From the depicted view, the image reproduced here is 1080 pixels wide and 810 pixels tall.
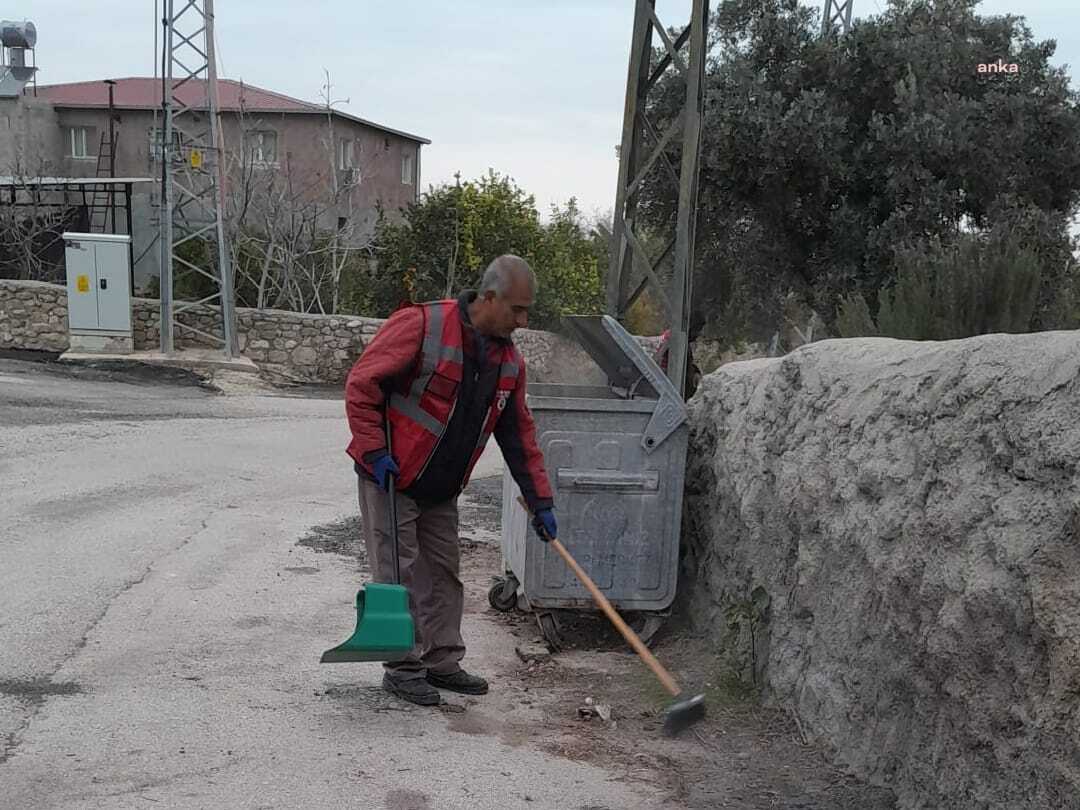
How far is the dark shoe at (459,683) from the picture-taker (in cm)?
494

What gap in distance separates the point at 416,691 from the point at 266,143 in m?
32.7

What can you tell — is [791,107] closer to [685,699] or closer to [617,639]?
[617,639]

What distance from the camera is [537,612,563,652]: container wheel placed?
5.72 m

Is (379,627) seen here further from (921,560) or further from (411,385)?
(921,560)

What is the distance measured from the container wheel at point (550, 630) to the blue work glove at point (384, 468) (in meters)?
1.59

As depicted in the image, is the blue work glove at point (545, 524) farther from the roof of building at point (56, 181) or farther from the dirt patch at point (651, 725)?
the roof of building at point (56, 181)

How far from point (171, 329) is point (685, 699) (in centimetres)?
1557

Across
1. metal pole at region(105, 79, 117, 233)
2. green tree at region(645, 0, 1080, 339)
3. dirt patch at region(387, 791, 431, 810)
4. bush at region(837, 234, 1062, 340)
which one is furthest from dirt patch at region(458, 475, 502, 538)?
metal pole at region(105, 79, 117, 233)

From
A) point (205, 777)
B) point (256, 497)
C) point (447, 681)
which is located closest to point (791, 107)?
point (256, 497)

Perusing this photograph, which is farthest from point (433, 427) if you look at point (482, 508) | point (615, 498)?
point (482, 508)

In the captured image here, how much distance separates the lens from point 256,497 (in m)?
9.10

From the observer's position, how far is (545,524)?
195 inches

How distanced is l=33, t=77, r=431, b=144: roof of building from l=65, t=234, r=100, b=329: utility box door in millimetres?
15258

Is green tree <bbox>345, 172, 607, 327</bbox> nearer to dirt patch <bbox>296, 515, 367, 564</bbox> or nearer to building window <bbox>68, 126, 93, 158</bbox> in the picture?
dirt patch <bbox>296, 515, 367, 564</bbox>
